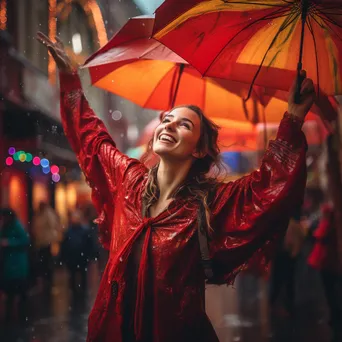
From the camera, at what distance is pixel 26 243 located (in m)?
7.30

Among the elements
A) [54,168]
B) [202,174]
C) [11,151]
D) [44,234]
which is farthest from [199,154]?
[54,168]

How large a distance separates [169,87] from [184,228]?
154 cm

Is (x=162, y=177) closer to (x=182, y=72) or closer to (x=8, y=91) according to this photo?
(x=182, y=72)

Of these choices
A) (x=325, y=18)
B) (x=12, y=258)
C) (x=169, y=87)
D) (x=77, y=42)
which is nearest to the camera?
(x=325, y=18)

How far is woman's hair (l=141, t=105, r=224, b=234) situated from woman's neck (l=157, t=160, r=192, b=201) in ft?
0.08

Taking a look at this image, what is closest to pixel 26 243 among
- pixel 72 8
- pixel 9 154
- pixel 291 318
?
pixel 9 154

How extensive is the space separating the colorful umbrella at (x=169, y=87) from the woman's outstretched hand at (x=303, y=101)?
855 mm

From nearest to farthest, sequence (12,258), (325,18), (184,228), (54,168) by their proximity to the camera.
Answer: (184,228), (325,18), (12,258), (54,168)

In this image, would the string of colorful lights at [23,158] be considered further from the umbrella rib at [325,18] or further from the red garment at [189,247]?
the umbrella rib at [325,18]

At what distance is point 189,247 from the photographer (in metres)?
2.65

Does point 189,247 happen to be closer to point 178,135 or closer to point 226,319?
point 178,135

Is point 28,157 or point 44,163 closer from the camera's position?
point 28,157

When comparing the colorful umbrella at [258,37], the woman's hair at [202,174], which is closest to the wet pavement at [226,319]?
the woman's hair at [202,174]

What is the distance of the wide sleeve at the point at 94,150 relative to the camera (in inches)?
122
